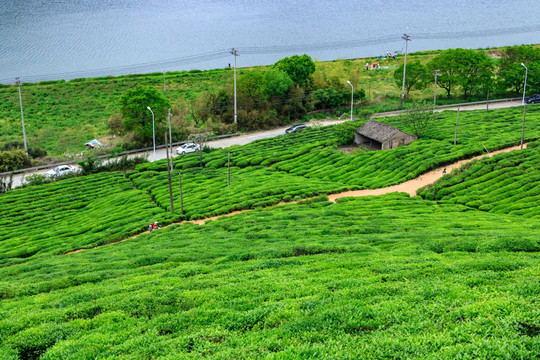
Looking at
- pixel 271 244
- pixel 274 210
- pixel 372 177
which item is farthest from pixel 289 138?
pixel 271 244

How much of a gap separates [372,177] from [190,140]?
103 feet

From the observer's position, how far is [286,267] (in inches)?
859

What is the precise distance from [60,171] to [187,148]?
53.0 ft

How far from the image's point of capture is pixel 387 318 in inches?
579

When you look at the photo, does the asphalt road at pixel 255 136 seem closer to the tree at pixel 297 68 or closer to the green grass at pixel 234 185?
the green grass at pixel 234 185

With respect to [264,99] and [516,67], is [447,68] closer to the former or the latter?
[516,67]

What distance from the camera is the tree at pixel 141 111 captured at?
69.5 m

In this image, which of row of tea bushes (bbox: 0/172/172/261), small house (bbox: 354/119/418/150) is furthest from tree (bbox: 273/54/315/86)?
row of tea bushes (bbox: 0/172/172/261)

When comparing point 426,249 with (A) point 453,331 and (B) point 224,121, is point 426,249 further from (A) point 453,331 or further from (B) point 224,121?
(B) point 224,121

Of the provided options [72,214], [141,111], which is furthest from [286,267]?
[141,111]

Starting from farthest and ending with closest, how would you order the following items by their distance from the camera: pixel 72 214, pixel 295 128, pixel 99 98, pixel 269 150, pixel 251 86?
pixel 99 98 → pixel 251 86 → pixel 295 128 → pixel 269 150 → pixel 72 214

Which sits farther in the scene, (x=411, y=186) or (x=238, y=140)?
(x=238, y=140)

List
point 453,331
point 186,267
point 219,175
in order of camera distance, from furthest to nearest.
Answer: point 219,175 → point 186,267 → point 453,331

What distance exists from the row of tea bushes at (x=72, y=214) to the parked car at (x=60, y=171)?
3.58m
